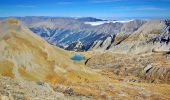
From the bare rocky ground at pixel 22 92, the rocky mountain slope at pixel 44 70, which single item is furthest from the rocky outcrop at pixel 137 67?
the bare rocky ground at pixel 22 92

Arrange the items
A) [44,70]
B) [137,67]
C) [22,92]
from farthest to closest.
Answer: [137,67]
[44,70]
[22,92]

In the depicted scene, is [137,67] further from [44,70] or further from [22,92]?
[22,92]

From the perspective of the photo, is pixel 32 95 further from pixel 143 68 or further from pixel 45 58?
pixel 143 68

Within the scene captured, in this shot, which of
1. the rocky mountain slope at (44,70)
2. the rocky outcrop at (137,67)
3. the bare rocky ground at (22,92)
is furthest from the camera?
the rocky outcrop at (137,67)

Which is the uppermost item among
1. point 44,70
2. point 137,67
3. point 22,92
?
point 22,92

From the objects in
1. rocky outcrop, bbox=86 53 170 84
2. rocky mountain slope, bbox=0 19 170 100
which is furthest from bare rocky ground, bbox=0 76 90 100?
rocky outcrop, bbox=86 53 170 84

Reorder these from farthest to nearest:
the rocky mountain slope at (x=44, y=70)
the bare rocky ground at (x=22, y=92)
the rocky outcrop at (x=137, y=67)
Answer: the rocky outcrop at (x=137, y=67) → the rocky mountain slope at (x=44, y=70) → the bare rocky ground at (x=22, y=92)

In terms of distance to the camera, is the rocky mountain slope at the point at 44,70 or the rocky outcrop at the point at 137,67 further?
the rocky outcrop at the point at 137,67

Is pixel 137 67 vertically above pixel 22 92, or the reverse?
pixel 22 92

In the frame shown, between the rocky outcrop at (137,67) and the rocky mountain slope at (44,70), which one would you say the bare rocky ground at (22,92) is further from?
the rocky outcrop at (137,67)

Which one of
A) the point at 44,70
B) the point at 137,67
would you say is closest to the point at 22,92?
the point at 44,70

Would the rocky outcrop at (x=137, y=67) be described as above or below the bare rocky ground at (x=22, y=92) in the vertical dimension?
below
